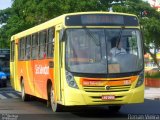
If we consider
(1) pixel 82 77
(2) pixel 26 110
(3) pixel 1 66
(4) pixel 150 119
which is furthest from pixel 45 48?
(3) pixel 1 66

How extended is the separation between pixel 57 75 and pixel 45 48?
2055 mm

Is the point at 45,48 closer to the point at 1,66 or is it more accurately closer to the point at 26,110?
the point at 26,110

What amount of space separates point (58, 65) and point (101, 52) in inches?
56.9

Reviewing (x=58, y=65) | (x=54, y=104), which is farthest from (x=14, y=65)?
(x=58, y=65)

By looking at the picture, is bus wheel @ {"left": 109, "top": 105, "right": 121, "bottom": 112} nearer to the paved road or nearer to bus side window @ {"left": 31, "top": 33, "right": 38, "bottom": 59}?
the paved road

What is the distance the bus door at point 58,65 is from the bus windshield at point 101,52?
0.53 meters

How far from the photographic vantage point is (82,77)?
46.3ft

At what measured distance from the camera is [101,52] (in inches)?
565

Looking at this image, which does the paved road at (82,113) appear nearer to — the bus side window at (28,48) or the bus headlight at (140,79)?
the bus headlight at (140,79)

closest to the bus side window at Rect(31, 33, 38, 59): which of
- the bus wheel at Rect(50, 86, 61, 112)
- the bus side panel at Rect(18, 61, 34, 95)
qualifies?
the bus side panel at Rect(18, 61, 34, 95)

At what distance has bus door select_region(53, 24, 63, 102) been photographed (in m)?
14.9

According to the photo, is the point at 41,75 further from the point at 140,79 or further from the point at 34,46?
the point at 140,79

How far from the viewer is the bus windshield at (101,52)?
46.8 ft

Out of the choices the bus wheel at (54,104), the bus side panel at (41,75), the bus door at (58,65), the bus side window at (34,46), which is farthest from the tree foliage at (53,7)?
the bus door at (58,65)
